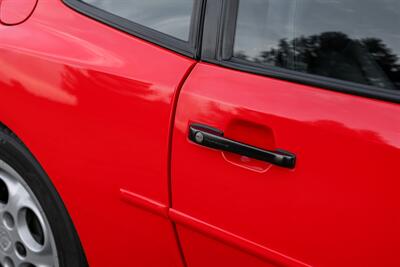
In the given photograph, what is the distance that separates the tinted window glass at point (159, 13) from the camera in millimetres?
1483

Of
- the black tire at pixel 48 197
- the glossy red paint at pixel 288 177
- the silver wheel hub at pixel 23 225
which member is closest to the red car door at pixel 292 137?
the glossy red paint at pixel 288 177

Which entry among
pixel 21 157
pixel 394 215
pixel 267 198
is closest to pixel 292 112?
pixel 267 198

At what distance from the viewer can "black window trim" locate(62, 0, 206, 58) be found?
1.45 m

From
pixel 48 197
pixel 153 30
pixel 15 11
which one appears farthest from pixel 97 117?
pixel 15 11

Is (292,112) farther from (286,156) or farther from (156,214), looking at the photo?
(156,214)

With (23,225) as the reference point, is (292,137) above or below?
above

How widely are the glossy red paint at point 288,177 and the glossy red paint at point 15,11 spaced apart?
2.30 ft

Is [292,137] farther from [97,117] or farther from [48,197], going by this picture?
[48,197]

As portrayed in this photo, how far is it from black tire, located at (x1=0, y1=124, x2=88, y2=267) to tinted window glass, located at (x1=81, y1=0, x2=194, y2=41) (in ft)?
1.88

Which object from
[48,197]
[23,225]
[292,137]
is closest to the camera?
[292,137]

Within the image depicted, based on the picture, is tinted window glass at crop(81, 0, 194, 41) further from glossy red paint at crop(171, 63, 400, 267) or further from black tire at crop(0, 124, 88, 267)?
black tire at crop(0, 124, 88, 267)

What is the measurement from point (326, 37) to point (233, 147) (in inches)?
14.0

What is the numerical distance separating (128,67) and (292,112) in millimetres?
512

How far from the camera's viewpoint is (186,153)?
1401 millimetres
